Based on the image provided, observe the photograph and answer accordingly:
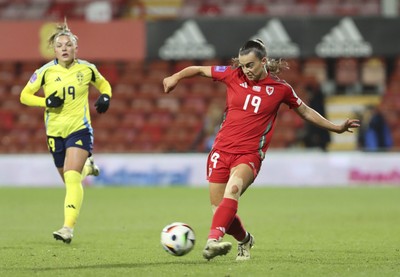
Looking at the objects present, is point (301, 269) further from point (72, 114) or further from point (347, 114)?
point (347, 114)

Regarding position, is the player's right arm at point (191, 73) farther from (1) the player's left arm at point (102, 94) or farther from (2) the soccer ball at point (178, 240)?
(1) the player's left arm at point (102, 94)

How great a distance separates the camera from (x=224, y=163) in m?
7.63

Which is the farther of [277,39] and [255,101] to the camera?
[277,39]

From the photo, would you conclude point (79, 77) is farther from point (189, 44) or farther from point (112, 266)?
point (189, 44)

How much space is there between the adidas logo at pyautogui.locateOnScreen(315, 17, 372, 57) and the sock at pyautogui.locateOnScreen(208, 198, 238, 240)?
14206mm

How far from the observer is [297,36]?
831 inches

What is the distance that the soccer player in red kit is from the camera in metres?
7.55

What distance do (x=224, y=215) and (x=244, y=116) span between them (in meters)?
0.89

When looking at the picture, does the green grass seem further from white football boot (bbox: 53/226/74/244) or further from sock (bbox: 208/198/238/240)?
sock (bbox: 208/198/238/240)

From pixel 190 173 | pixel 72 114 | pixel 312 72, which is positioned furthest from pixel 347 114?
pixel 72 114

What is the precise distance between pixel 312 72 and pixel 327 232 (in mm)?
13376

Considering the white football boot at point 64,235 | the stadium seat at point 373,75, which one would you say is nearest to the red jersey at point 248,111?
the white football boot at point 64,235

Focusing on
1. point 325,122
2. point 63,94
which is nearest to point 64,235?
point 63,94

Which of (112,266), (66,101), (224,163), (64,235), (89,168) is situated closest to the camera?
(112,266)
